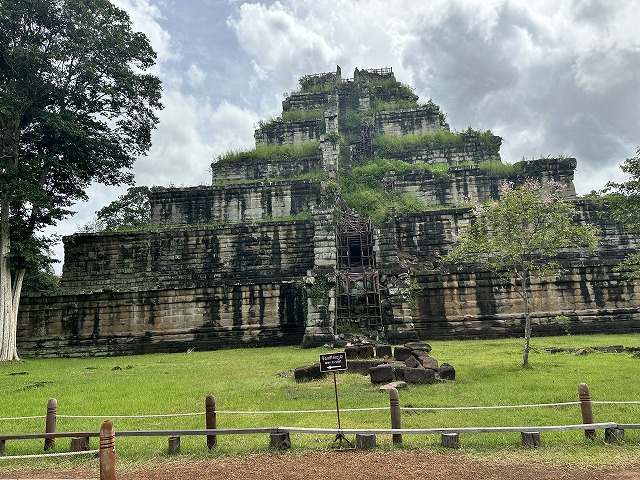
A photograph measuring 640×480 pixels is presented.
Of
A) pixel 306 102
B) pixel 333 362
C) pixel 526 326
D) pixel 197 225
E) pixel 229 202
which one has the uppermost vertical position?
pixel 306 102

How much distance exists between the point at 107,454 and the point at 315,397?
5.38m

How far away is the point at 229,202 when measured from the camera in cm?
2584

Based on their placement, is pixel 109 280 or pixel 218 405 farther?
pixel 109 280

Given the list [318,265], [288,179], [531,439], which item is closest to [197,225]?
[288,179]

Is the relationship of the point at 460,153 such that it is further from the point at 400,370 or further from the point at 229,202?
the point at 400,370

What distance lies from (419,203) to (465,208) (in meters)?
3.89

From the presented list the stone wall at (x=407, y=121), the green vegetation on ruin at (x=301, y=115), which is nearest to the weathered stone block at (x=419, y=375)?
the stone wall at (x=407, y=121)

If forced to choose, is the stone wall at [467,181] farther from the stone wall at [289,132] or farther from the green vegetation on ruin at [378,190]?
the stone wall at [289,132]

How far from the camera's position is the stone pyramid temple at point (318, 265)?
18656mm

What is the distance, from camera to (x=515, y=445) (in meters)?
6.04

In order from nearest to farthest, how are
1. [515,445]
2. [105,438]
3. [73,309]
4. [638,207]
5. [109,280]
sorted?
[105,438]
[515,445]
[638,207]
[73,309]
[109,280]

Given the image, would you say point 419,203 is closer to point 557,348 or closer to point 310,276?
point 310,276

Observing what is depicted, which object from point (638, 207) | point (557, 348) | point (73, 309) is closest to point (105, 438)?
point (557, 348)

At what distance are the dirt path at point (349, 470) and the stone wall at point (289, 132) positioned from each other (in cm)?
2721
